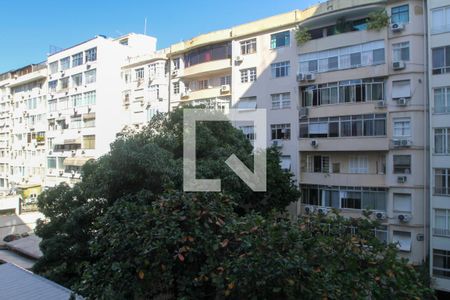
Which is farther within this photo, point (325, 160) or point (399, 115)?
point (325, 160)

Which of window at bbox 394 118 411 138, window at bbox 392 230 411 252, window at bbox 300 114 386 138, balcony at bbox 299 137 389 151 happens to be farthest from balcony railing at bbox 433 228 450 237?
window at bbox 300 114 386 138

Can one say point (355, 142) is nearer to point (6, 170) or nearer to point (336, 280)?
point (336, 280)

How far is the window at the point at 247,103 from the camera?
765 inches

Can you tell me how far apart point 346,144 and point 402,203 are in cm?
312

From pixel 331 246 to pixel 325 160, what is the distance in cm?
1309

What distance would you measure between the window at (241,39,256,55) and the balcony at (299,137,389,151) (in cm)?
533

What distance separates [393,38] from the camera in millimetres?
15375

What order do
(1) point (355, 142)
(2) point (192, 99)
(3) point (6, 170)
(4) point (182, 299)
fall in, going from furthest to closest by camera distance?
(3) point (6, 170)
(2) point (192, 99)
(1) point (355, 142)
(4) point (182, 299)

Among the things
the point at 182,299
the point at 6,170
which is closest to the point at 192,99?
the point at 182,299

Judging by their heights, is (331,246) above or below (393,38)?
below

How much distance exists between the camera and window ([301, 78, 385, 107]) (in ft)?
51.6

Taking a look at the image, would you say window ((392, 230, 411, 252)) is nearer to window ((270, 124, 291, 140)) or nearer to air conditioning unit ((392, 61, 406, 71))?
window ((270, 124, 291, 140))

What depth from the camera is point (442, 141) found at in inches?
570

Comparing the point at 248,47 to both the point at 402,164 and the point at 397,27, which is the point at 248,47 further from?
the point at 402,164
